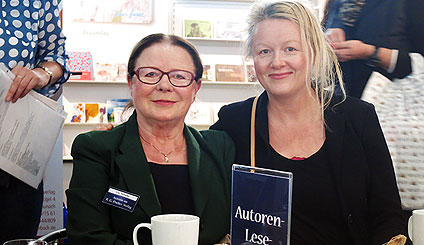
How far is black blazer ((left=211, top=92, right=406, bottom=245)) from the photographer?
1.66 m

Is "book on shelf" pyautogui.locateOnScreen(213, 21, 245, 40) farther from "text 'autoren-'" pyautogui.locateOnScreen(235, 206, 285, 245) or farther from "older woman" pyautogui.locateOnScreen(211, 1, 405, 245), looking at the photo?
"text 'autoren-'" pyautogui.locateOnScreen(235, 206, 285, 245)

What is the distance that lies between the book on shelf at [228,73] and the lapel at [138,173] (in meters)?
3.85

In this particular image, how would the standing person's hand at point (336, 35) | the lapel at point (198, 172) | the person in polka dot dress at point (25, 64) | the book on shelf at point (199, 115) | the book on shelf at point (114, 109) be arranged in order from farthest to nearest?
the book on shelf at point (199, 115)
the book on shelf at point (114, 109)
the standing person's hand at point (336, 35)
the person in polka dot dress at point (25, 64)
the lapel at point (198, 172)

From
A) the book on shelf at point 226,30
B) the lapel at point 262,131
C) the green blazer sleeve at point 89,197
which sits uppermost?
the book on shelf at point 226,30

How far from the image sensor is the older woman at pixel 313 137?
1666 millimetres

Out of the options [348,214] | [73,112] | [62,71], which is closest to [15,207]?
[62,71]

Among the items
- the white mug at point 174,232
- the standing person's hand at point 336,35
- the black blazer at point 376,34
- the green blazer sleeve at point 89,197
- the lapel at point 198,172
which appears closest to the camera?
the white mug at point 174,232

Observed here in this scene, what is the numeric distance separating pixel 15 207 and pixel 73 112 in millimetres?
3519

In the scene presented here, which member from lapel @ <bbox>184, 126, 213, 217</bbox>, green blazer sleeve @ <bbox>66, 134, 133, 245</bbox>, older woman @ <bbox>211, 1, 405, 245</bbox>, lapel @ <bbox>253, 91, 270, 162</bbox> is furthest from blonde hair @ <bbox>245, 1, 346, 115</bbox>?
green blazer sleeve @ <bbox>66, 134, 133, 245</bbox>

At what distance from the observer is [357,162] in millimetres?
1729

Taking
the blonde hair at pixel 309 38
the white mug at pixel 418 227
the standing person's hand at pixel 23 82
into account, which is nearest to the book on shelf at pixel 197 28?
the blonde hair at pixel 309 38

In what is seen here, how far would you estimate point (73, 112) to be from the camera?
5215 mm

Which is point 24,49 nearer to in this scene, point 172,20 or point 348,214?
point 348,214

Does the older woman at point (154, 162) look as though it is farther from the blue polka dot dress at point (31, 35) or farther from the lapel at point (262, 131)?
the blue polka dot dress at point (31, 35)
